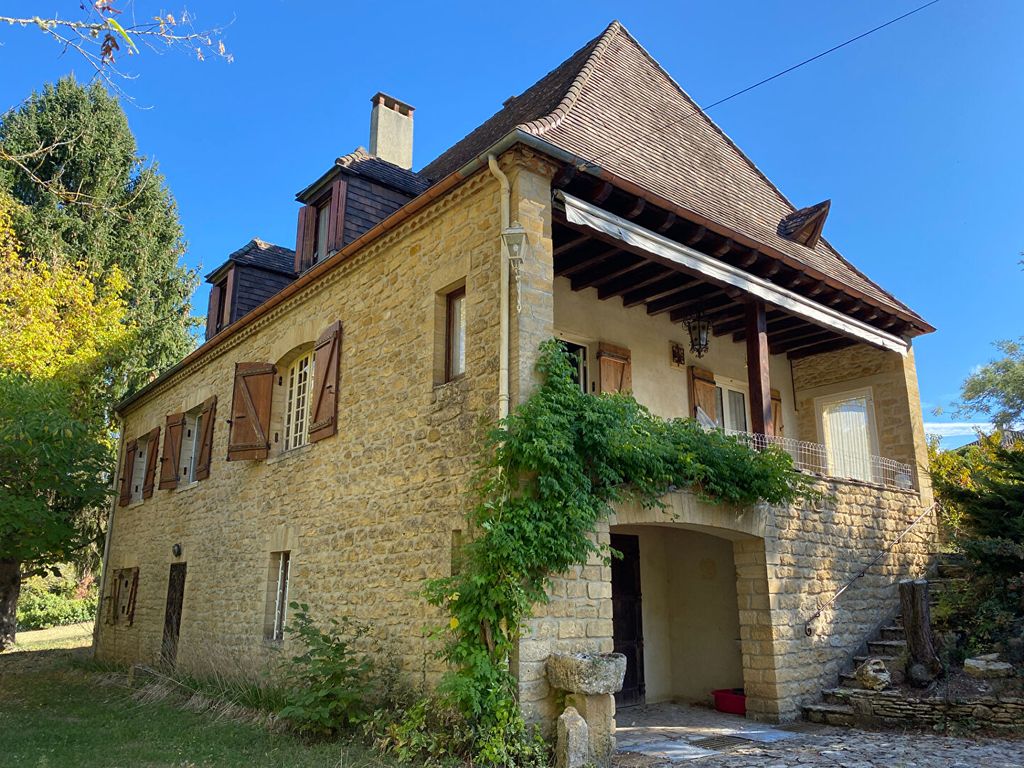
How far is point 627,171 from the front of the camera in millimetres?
7758

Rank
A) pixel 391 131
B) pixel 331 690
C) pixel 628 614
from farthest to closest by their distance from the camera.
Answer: pixel 391 131, pixel 628 614, pixel 331 690

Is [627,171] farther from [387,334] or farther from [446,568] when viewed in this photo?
[446,568]

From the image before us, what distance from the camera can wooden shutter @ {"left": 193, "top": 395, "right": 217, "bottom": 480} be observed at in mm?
11750

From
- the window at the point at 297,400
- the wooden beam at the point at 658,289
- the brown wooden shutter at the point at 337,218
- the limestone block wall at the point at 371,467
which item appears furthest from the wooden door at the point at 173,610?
the wooden beam at the point at 658,289

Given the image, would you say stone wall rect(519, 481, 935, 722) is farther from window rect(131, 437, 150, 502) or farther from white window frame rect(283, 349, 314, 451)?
window rect(131, 437, 150, 502)

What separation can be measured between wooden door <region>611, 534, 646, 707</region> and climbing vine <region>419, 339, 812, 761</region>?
294 cm

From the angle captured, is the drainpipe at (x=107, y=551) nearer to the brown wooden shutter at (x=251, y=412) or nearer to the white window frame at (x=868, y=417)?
the brown wooden shutter at (x=251, y=412)

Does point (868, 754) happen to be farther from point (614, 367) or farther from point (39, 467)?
point (39, 467)

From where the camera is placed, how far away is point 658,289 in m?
9.27

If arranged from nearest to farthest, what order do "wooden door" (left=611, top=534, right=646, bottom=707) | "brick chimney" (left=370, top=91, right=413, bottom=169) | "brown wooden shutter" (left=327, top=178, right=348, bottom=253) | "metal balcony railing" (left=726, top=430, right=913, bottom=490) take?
"wooden door" (left=611, top=534, right=646, bottom=707) → "metal balcony railing" (left=726, top=430, right=913, bottom=490) → "brown wooden shutter" (left=327, top=178, right=348, bottom=253) → "brick chimney" (left=370, top=91, right=413, bottom=169)

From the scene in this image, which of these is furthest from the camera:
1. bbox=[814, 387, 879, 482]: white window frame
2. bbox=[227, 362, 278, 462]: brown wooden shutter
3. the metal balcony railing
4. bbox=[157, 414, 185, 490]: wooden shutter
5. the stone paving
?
bbox=[157, 414, 185, 490]: wooden shutter

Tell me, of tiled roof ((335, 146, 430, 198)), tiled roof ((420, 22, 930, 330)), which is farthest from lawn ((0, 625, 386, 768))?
tiled roof ((335, 146, 430, 198))

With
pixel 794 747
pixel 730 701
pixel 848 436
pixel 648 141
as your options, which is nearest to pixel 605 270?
pixel 648 141

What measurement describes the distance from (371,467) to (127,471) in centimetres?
1022
